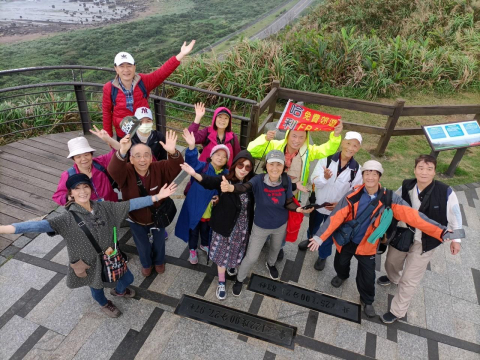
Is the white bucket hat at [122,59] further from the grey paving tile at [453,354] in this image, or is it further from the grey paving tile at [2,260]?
the grey paving tile at [453,354]

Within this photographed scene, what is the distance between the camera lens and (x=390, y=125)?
6.58 m

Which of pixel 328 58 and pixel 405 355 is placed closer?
pixel 405 355

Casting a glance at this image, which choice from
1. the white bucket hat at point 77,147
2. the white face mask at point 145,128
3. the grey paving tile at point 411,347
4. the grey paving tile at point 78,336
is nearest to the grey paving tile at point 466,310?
the grey paving tile at point 411,347

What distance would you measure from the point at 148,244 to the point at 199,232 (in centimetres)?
68

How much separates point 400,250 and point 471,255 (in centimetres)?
201

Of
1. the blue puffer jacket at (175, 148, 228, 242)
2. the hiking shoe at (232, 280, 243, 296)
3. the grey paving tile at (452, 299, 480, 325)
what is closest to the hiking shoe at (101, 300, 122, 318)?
the blue puffer jacket at (175, 148, 228, 242)

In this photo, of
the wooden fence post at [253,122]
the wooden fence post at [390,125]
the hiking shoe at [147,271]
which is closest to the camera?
the hiking shoe at [147,271]

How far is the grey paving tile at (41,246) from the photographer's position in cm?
408

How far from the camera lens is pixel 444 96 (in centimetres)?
1007

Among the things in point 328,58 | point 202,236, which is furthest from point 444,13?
point 202,236

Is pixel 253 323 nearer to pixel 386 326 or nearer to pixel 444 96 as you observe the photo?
pixel 386 326

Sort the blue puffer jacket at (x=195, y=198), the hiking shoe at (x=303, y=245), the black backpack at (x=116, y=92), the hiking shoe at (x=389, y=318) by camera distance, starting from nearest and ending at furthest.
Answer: the blue puffer jacket at (x=195, y=198) < the hiking shoe at (x=389, y=318) < the black backpack at (x=116, y=92) < the hiking shoe at (x=303, y=245)

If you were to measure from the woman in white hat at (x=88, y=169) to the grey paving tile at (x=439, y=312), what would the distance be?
3.98 m

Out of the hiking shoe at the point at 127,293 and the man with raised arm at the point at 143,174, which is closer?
the man with raised arm at the point at 143,174
